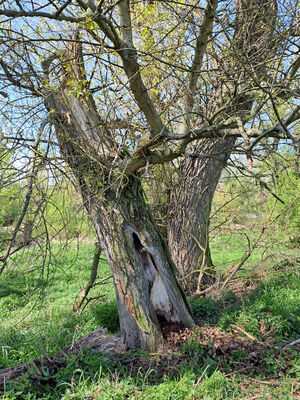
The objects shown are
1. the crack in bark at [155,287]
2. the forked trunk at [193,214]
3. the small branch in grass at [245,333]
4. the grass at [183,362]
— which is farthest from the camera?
the forked trunk at [193,214]

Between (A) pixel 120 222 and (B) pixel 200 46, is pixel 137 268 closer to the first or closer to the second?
(A) pixel 120 222

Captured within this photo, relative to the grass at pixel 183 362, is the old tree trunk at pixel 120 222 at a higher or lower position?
higher

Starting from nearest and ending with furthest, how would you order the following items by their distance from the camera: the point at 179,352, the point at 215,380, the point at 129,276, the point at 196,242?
the point at 215,380
the point at 179,352
the point at 129,276
the point at 196,242

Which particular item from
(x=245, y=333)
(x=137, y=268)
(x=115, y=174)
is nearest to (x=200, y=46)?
(x=115, y=174)

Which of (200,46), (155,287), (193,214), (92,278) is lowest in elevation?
(155,287)

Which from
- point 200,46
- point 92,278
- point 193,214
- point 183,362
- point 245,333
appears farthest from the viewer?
point 193,214

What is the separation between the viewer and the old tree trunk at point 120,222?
4000 mm

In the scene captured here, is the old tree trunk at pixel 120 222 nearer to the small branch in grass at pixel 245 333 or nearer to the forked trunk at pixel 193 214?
the small branch in grass at pixel 245 333

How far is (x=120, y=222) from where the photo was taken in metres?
4.11

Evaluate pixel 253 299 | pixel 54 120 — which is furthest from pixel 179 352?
pixel 54 120

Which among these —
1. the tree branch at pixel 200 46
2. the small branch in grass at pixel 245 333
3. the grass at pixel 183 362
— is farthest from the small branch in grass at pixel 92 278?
the tree branch at pixel 200 46

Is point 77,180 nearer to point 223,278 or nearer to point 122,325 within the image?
point 122,325

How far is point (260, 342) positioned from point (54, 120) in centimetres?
367

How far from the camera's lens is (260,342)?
154 inches
